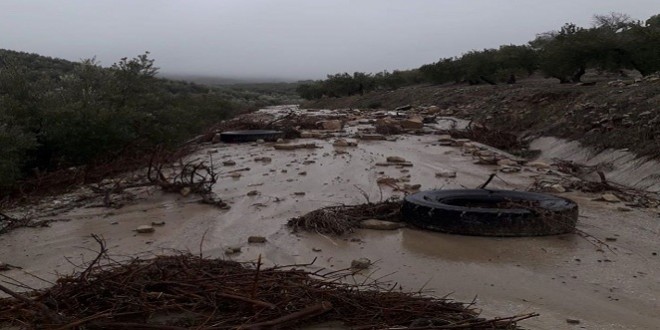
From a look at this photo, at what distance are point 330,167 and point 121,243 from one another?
5363 mm

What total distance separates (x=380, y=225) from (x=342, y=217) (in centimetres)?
43

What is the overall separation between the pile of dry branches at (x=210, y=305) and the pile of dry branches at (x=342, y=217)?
2411mm

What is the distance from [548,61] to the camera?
22.4 m

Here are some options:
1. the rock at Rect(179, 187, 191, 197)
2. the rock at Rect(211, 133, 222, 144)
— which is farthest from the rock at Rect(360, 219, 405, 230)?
the rock at Rect(211, 133, 222, 144)

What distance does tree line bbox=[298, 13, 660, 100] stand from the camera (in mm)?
18938

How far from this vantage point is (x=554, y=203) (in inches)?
253

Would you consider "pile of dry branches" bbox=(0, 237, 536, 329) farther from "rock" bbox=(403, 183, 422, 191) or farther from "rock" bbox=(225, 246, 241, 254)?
"rock" bbox=(403, 183, 422, 191)

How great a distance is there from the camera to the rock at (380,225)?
6430 millimetres

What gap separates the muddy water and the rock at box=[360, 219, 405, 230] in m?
0.16

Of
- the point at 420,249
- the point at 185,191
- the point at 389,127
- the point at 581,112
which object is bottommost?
the point at 420,249

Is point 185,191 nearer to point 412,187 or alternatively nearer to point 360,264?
point 412,187

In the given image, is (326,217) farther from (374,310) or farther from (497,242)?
(374,310)

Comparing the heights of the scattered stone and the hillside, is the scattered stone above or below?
below

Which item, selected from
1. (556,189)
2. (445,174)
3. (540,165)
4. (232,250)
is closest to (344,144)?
(445,174)
